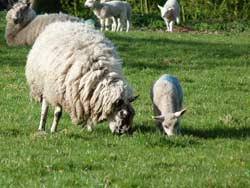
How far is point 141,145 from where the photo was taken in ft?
30.7

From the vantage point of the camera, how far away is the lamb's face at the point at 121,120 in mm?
9914

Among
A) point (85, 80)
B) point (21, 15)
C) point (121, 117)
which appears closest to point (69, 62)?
point (85, 80)

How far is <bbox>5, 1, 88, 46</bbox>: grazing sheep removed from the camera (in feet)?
45.4

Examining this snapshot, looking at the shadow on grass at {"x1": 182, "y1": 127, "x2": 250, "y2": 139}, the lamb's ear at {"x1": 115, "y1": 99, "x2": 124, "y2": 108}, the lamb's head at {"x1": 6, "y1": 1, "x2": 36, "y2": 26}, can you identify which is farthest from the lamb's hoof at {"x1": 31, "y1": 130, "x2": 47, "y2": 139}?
the lamb's head at {"x1": 6, "y1": 1, "x2": 36, "y2": 26}

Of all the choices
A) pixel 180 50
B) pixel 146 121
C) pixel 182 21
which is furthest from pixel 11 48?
pixel 182 21

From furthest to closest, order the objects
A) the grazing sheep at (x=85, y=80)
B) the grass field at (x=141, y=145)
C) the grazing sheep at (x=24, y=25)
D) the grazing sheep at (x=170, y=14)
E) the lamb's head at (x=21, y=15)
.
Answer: the grazing sheep at (x=170, y=14) → the lamb's head at (x=21, y=15) → the grazing sheep at (x=24, y=25) → the grazing sheep at (x=85, y=80) → the grass field at (x=141, y=145)

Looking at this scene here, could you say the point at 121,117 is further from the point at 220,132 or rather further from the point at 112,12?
the point at 112,12

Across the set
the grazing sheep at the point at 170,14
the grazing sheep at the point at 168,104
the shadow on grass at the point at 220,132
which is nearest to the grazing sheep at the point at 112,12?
the grazing sheep at the point at 170,14

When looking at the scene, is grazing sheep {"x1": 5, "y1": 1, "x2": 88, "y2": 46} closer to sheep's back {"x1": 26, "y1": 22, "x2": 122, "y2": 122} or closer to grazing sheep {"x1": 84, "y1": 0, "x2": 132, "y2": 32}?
sheep's back {"x1": 26, "y1": 22, "x2": 122, "y2": 122}

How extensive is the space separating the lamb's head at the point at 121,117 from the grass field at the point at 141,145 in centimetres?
15

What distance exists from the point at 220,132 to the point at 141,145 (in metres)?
1.80

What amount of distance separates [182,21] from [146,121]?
877 inches

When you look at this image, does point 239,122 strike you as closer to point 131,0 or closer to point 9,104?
point 9,104

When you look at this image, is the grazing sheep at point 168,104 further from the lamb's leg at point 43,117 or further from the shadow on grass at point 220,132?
the lamb's leg at point 43,117
